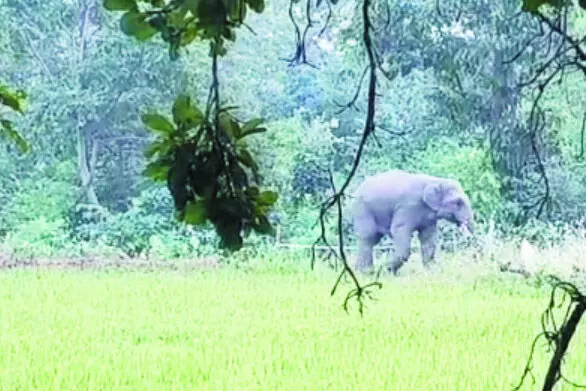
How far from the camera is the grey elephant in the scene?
11.5 ft

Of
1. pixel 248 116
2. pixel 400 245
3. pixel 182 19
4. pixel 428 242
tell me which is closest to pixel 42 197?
pixel 400 245

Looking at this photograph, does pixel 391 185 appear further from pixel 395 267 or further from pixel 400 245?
pixel 395 267

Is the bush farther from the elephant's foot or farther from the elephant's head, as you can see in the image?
the elephant's head

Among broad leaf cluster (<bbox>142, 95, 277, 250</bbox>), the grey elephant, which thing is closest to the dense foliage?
broad leaf cluster (<bbox>142, 95, 277, 250</bbox>)

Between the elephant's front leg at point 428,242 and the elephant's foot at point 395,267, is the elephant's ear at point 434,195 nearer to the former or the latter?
the elephant's front leg at point 428,242

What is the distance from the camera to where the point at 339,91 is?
8.32 feet

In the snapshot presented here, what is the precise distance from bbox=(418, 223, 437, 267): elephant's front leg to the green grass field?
31cm

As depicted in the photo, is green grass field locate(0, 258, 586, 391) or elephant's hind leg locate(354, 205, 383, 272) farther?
elephant's hind leg locate(354, 205, 383, 272)

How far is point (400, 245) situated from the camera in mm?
3814

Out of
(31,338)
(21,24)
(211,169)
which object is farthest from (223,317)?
(211,169)

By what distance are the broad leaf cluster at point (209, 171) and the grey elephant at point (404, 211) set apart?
2.82 meters

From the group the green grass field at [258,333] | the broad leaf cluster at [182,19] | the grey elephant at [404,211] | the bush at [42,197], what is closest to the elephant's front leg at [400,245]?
the grey elephant at [404,211]

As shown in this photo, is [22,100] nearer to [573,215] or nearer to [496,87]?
[496,87]

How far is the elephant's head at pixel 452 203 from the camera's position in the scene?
343 cm
